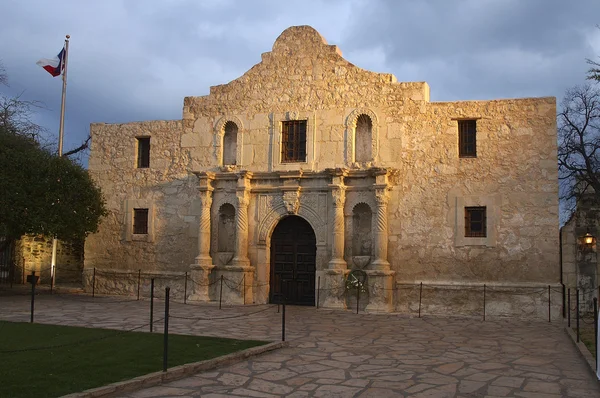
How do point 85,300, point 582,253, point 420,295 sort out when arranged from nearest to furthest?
point 582,253 → point 420,295 → point 85,300

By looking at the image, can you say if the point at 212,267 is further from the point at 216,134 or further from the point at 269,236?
the point at 216,134

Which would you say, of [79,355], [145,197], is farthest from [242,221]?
[79,355]

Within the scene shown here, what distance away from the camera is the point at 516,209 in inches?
615

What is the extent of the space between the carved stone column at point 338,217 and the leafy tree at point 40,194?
A: 7.39 metres

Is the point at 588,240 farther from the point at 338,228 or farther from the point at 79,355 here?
the point at 79,355

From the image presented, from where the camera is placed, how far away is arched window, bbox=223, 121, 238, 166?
18.7 metres

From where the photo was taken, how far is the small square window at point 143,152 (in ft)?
65.1

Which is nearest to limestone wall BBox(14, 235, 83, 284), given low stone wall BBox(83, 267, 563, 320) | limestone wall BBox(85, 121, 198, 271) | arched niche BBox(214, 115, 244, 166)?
limestone wall BBox(85, 121, 198, 271)

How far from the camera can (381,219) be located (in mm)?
16344

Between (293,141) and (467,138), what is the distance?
5032 millimetres

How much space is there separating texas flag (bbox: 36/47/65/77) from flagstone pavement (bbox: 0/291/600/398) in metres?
8.50

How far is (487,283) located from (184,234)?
9063 millimetres

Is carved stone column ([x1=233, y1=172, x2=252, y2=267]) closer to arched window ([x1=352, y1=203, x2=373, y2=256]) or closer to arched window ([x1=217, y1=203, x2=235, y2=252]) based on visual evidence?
arched window ([x1=217, y1=203, x2=235, y2=252])

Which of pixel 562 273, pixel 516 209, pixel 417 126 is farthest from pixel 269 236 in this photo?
pixel 562 273
